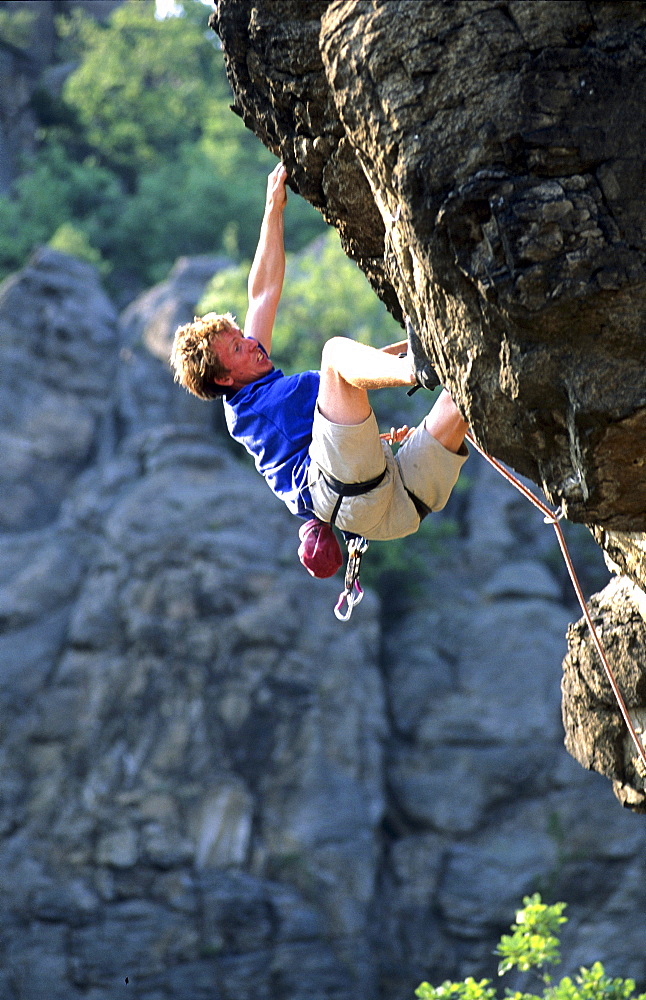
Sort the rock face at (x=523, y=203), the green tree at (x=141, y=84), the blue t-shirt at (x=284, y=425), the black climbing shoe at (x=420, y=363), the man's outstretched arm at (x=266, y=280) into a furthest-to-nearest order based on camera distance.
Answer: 1. the green tree at (x=141, y=84)
2. the man's outstretched arm at (x=266, y=280)
3. the blue t-shirt at (x=284, y=425)
4. the black climbing shoe at (x=420, y=363)
5. the rock face at (x=523, y=203)

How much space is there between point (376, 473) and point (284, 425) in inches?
20.3

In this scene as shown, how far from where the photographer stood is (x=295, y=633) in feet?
45.6

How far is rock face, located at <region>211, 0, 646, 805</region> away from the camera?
118 inches

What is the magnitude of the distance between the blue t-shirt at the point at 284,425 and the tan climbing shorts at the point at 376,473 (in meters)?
0.18

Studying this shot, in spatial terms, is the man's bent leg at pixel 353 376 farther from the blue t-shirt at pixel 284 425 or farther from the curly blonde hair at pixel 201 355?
the curly blonde hair at pixel 201 355

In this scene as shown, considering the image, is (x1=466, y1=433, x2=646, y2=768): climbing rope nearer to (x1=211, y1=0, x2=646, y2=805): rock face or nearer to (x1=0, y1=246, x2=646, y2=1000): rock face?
(x1=211, y1=0, x2=646, y2=805): rock face

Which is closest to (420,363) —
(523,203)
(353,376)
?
(353,376)

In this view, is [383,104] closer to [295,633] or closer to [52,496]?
[295,633]

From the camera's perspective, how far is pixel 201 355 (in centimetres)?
430

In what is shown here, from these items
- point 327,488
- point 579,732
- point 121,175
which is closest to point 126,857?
point 579,732

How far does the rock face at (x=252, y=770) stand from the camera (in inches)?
489

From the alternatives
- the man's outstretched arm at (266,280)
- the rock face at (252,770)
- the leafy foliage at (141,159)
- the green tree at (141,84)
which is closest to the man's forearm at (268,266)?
the man's outstretched arm at (266,280)

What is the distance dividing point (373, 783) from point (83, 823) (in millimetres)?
3455

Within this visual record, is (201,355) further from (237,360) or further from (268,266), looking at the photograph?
(268,266)
